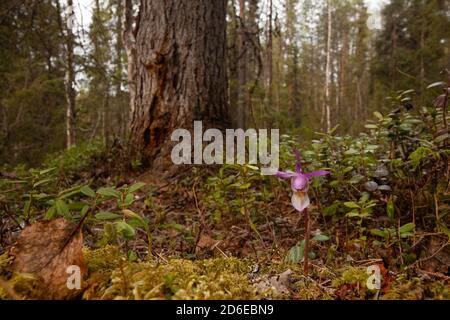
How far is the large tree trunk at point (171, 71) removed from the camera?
333 centimetres

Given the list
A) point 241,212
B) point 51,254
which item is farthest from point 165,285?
point 241,212

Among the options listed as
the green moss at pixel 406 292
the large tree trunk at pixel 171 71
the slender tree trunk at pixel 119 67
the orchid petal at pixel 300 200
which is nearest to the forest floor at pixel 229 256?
the green moss at pixel 406 292

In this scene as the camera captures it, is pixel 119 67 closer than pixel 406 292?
No

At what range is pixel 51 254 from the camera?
39.9 inches

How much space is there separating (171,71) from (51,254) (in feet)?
8.66

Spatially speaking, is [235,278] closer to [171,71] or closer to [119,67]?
[171,71]

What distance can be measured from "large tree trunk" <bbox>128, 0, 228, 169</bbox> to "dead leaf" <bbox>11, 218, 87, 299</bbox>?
2247 millimetres

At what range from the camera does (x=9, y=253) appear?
1.08 meters

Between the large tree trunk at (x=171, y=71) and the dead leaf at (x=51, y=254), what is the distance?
2247 mm

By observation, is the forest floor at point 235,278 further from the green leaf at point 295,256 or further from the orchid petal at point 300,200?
the orchid petal at point 300,200

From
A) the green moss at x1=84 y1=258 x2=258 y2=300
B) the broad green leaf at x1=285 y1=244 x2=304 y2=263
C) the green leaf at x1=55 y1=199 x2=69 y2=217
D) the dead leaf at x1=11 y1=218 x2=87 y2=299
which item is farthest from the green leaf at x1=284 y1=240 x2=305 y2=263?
the green leaf at x1=55 y1=199 x2=69 y2=217
